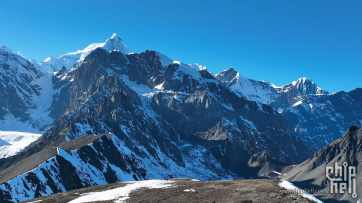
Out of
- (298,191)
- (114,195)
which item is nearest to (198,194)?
(298,191)

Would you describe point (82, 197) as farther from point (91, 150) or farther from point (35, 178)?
point (91, 150)

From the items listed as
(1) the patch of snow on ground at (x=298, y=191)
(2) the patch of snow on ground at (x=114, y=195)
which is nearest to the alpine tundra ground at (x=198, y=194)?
(2) the patch of snow on ground at (x=114, y=195)

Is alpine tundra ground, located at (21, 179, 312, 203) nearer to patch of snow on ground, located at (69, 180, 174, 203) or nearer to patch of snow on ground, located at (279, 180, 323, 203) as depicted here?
patch of snow on ground, located at (69, 180, 174, 203)

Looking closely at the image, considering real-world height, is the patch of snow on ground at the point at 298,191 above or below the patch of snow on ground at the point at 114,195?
above

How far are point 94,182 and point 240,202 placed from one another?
117393mm

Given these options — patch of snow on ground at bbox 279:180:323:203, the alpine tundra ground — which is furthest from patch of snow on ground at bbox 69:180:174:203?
patch of snow on ground at bbox 279:180:323:203

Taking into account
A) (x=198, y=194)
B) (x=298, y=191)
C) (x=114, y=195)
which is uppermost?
(x=298, y=191)

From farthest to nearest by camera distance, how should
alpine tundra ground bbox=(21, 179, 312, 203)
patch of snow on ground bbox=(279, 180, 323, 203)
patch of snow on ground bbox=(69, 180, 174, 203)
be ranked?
patch of snow on ground bbox=(69, 180, 174, 203) → alpine tundra ground bbox=(21, 179, 312, 203) → patch of snow on ground bbox=(279, 180, 323, 203)

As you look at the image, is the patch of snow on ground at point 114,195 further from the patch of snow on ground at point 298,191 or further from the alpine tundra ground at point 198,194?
the patch of snow on ground at point 298,191

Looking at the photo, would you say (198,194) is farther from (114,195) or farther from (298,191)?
(114,195)

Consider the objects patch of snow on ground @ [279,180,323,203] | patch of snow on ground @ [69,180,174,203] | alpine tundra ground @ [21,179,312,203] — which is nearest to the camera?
patch of snow on ground @ [279,180,323,203]

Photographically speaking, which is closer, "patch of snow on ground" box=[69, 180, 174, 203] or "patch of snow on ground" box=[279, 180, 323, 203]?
"patch of snow on ground" box=[279, 180, 323, 203]

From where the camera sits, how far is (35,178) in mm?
128875

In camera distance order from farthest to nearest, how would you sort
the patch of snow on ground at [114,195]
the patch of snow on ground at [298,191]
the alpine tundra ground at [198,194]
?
1. the patch of snow on ground at [114,195]
2. the alpine tundra ground at [198,194]
3. the patch of snow on ground at [298,191]
